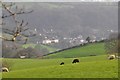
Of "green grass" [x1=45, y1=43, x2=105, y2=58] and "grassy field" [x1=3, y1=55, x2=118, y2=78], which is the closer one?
"grassy field" [x1=3, y1=55, x2=118, y2=78]

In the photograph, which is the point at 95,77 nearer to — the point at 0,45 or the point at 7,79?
the point at 7,79

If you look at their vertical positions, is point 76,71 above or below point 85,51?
above

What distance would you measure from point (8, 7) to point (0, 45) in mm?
2278

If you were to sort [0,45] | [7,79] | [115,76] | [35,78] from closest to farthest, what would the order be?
[0,45] → [115,76] → [35,78] → [7,79]

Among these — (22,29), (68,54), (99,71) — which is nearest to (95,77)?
(99,71)

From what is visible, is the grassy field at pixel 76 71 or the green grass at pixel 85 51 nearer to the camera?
the grassy field at pixel 76 71

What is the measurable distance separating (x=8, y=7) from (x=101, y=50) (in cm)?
9867

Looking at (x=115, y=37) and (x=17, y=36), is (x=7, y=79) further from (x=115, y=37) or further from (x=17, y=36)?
(x=115, y=37)

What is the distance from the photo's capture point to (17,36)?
780 cm

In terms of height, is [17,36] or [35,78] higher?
[17,36]

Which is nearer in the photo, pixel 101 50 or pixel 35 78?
pixel 35 78

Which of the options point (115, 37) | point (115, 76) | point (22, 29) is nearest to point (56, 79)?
point (115, 76)

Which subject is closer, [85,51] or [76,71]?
[76,71]

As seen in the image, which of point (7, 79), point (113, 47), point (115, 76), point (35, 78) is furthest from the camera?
point (113, 47)
